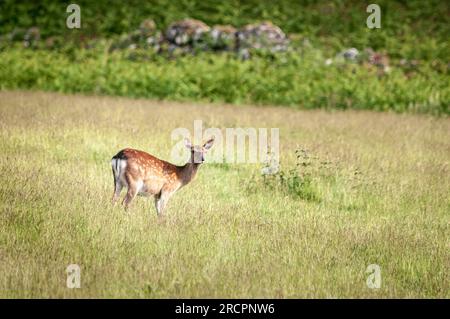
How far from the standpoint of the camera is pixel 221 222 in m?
9.84

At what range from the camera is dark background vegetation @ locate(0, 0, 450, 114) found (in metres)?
23.7

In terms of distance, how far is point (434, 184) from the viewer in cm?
1317

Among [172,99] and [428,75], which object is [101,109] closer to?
[172,99]

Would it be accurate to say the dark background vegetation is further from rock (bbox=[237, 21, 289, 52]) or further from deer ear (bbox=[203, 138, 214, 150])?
deer ear (bbox=[203, 138, 214, 150])

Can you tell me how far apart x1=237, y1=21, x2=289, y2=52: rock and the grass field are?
1244 cm

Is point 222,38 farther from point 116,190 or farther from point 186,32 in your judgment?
point 116,190

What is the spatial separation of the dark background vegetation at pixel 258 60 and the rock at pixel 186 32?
1782 mm

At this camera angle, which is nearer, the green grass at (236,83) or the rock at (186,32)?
the green grass at (236,83)

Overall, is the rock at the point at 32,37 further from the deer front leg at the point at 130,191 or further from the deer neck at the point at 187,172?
the deer front leg at the point at 130,191

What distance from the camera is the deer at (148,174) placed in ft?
30.7

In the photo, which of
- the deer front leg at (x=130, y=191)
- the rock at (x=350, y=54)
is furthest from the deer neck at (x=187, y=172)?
the rock at (x=350, y=54)

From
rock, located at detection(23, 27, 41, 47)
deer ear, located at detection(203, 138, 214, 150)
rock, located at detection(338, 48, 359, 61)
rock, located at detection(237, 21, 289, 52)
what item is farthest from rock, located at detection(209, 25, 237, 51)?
deer ear, located at detection(203, 138, 214, 150)

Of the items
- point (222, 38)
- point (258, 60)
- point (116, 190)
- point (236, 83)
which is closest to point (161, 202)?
point (116, 190)

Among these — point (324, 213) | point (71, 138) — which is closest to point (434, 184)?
A: point (324, 213)
